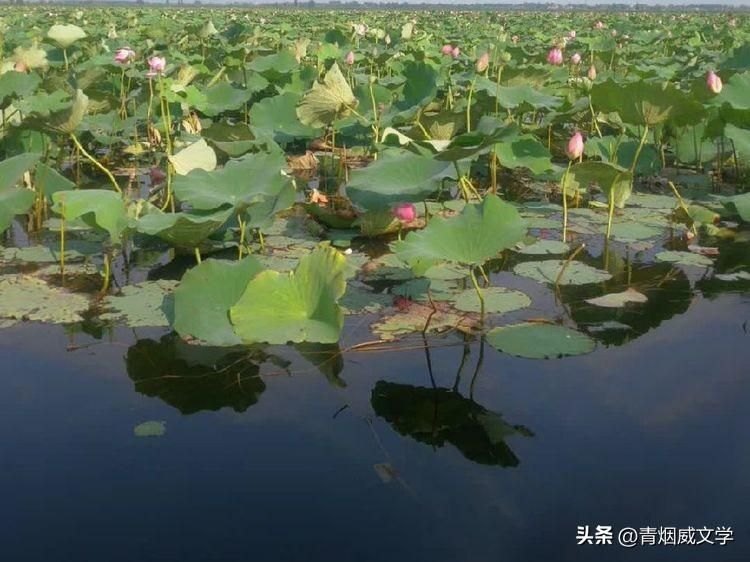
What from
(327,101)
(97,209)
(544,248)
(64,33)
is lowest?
(544,248)

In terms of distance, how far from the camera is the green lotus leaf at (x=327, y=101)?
148 inches

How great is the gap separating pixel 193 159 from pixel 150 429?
4.87 feet

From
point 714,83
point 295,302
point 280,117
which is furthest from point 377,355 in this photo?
point 280,117

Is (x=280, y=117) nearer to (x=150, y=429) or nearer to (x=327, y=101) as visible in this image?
(x=327, y=101)

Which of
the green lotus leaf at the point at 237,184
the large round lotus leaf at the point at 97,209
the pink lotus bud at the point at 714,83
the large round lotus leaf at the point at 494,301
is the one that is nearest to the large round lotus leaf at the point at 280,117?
the green lotus leaf at the point at 237,184

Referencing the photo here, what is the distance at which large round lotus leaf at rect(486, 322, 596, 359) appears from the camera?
7.27 feet

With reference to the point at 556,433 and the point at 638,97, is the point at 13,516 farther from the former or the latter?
the point at 638,97

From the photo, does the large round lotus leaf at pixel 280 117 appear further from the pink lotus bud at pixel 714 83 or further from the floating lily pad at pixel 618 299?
the floating lily pad at pixel 618 299

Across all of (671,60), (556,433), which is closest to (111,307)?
(556,433)

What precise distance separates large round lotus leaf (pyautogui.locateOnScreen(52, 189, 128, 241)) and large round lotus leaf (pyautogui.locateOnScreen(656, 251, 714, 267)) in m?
1.87

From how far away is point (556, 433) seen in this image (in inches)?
73.3

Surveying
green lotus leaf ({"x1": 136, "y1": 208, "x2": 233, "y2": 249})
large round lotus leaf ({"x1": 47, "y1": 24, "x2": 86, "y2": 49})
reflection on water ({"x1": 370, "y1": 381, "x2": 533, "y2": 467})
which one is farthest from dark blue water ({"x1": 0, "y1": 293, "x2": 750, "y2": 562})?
large round lotus leaf ({"x1": 47, "y1": 24, "x2": 86, "y2": 49})

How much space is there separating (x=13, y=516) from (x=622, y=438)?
4.04 feet

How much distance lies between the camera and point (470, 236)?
2344 millimetres
